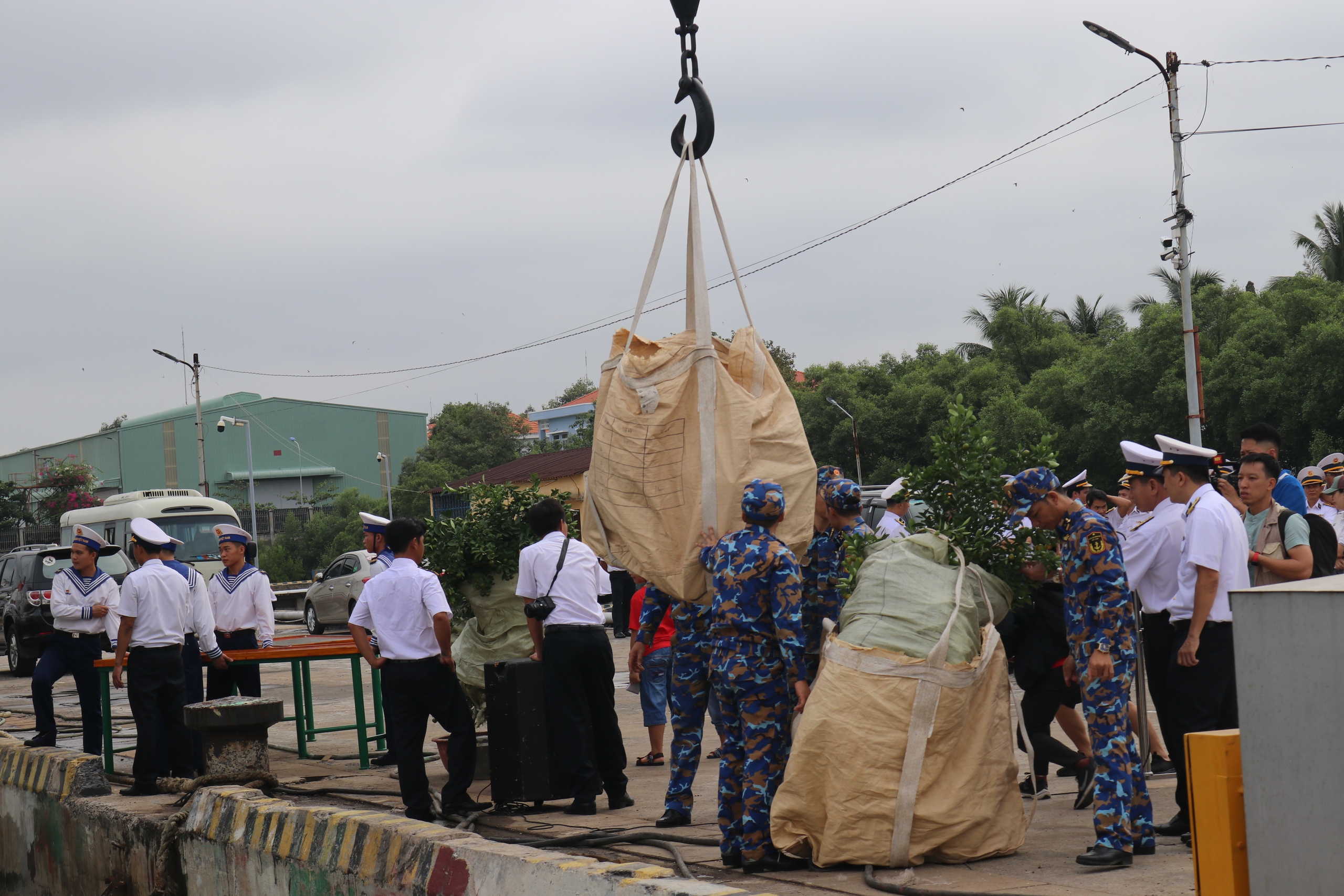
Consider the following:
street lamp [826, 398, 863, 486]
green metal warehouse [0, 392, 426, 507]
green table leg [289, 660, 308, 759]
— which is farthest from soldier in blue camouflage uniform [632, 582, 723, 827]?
green metal warehouse [0, 392, 426, 507]

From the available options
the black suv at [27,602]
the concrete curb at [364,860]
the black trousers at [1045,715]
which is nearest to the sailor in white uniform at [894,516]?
the black trousers at [1045,715]

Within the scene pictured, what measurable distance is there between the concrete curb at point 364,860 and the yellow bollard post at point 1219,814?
1.32 meters

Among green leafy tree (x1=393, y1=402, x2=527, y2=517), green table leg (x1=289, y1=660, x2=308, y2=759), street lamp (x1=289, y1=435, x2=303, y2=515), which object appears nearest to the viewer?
green table leg (x1=289, y1=660, x2=308, y2=759)

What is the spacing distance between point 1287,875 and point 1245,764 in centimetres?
25

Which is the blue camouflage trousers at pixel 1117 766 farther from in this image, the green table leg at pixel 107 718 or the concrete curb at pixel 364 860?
the green table leg at pixel 107 718

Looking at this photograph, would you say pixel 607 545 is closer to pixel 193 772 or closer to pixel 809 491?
pixel 809 491

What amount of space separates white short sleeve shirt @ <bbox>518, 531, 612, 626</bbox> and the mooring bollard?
1846 mm

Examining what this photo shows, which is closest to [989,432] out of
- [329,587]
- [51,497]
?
[329,587]

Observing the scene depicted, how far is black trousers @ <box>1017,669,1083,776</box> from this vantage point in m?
6.55

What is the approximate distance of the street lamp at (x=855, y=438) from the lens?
Answer: 110 feet

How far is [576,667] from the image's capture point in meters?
7.11

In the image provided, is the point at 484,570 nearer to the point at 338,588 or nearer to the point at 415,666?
the point at 415,666

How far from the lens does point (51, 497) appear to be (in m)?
44.9

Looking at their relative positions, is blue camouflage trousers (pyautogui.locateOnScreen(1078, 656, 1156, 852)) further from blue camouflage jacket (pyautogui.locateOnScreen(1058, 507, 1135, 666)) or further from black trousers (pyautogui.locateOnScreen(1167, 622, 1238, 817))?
black trousers (pyautogui.locateOnScreen(1167, 622, 1238, 817))
